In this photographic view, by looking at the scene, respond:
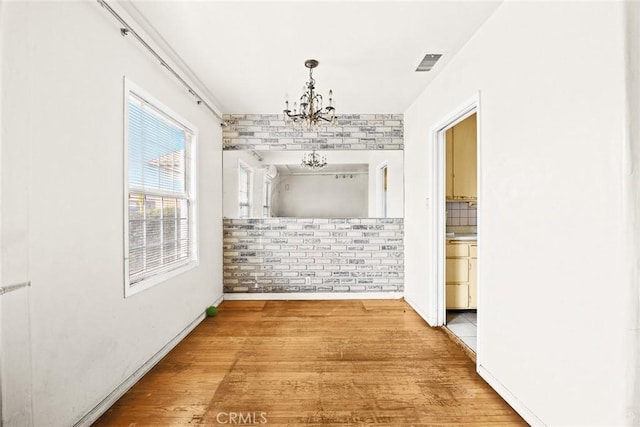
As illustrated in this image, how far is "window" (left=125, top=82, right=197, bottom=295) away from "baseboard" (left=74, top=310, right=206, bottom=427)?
24.2 inches

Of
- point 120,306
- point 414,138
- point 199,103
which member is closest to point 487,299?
point 414,138

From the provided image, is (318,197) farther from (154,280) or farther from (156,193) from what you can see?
(154,280)

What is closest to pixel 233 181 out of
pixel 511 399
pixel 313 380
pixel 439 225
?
pixel 439 225

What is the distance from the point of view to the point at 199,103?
10.8ft

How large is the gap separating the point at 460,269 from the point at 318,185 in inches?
84.3

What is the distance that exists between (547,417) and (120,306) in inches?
105

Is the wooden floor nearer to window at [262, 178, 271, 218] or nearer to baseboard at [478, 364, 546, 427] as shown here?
baseboard at [478, 364, 546, 427]

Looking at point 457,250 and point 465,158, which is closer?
point 457,250

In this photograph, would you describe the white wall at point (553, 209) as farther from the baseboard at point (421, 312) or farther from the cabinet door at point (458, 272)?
the cabinet door at point (458, 272)

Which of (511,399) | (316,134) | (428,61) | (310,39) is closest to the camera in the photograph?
(511,399)

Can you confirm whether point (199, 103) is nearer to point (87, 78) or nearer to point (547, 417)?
point (87, 78)

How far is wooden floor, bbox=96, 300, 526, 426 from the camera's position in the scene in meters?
1.82

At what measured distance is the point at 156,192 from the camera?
8.45 ft

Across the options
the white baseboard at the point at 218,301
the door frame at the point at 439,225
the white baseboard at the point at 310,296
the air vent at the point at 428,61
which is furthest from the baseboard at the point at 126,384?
the air vent at the point at 428,61
